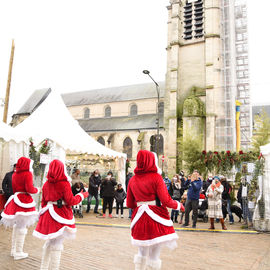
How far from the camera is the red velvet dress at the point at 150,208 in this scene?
3.25 meters

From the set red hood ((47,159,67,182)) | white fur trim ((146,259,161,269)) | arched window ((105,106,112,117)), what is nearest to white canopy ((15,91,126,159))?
red hood ((47,159,67,182))

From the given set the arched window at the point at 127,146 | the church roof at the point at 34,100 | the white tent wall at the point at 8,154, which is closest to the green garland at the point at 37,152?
the white tent wall at the point at 8,154

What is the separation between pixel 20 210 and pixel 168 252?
2.80 m

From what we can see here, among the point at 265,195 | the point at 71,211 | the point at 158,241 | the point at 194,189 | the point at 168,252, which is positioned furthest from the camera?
the point at 194,189

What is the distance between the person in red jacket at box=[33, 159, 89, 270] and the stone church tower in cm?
2454

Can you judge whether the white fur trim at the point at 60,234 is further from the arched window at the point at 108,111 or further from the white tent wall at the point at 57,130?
the arched window at the point at 108,111

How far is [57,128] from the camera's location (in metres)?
10.4

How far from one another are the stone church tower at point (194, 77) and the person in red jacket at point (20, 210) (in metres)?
23.9

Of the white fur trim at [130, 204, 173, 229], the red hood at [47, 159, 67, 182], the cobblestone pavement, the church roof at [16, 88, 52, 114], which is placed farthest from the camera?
the church roof at [16, 88, 52, 114]

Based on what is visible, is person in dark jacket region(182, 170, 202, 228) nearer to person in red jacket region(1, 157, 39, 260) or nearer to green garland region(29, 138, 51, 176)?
person in red jacket region(1, 157, 39, 260)

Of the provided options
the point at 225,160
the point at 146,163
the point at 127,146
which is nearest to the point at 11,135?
the point at 146,163

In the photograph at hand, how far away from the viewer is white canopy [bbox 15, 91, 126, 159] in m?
9.51

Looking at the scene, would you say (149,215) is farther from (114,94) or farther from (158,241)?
(114,94)

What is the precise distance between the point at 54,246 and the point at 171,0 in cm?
3429
